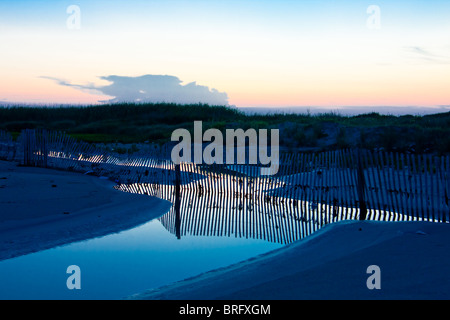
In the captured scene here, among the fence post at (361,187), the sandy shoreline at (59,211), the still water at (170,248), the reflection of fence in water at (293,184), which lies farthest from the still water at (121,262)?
the fence post at (361,187)

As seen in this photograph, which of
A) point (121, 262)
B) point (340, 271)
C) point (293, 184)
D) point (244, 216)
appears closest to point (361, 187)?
point (293, 184)

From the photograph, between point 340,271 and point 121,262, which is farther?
point 121,262

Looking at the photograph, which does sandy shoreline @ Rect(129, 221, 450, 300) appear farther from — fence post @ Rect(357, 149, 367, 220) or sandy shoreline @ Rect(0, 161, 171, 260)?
sandy shoreline @ Rect(0, 161, 171, 260)

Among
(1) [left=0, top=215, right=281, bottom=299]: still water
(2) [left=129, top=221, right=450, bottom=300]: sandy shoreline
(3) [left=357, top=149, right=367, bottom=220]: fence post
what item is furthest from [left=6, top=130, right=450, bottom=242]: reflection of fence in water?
(2) [left=129, top=221, right=450, bottom=300]: sandy shoreline

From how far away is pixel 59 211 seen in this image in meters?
7.95

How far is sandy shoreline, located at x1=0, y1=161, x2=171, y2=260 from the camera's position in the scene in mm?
6340

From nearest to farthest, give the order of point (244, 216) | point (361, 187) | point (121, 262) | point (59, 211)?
1. point (121, 262)
2. point (59, 211)
3. point (361, 187)
4. point (244, 216)

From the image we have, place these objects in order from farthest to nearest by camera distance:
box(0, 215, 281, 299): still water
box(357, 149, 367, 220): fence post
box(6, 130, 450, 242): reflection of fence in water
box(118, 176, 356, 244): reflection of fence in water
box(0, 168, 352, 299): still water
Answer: box(357, 149, 367, 220): fence post → box(6, 130, 450, 242): reflection of fence in water → box(118, 176, 356, 244): reflection of fence in water → box(0, 168, 352, 299): still water → box(0, 215, 281, 299): still water

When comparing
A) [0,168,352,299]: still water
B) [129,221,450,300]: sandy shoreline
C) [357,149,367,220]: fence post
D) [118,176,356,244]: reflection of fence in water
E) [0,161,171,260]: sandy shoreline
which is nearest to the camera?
[129,221,450,300]: sandy shoreline

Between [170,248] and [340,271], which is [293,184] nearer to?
[170,248]

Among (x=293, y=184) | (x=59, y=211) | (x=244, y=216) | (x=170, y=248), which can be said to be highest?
(x=293, y=184)

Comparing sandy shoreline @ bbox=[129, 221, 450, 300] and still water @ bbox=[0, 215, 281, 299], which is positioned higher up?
sandy shoreline @ bbox=[129, 221, 450, 300]

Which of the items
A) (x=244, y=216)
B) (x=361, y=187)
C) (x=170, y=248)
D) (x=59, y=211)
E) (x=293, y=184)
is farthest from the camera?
(x=293, y=184)
